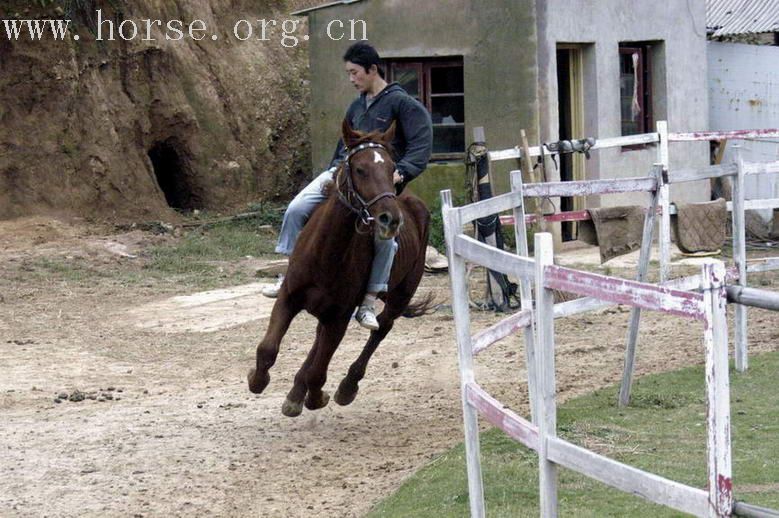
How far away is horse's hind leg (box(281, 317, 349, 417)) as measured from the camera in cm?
712

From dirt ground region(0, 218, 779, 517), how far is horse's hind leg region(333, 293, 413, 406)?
162 millimetres

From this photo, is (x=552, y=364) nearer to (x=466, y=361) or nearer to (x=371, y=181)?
(x=466, y=361)

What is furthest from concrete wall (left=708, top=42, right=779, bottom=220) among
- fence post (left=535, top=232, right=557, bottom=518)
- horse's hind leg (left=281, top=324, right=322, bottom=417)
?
fence post (left=535, top=232, right=557, bottom=518)

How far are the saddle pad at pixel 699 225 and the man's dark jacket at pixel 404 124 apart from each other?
164 inches

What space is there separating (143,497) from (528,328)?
2.43 metres

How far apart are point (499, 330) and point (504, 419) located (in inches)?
26.6

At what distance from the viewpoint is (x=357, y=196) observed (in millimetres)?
6594

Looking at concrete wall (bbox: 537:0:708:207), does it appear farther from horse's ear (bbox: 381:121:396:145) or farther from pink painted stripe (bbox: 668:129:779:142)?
horse's ear (bbox: 381:121:396:145)

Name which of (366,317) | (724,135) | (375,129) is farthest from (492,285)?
(366,317)

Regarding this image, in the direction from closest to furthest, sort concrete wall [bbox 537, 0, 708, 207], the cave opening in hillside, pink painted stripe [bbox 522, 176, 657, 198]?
pink painted stripe [bbox 522, 176, 657, 198] < concrete wall [bbox 537, 0, 708, 207] < the cave opening in hillside

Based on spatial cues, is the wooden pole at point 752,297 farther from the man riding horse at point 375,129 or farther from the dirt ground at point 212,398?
the man riding horse at point 375,129

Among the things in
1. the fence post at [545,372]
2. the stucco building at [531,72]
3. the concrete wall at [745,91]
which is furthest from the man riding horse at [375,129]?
the concrete wall at [745,91]

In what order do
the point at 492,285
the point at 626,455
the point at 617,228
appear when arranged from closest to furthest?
1. the point at 626,455
2. the point at 617,228
3. the point at 492,285

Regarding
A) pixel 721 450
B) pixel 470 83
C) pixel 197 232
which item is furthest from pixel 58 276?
pixel 721 450
